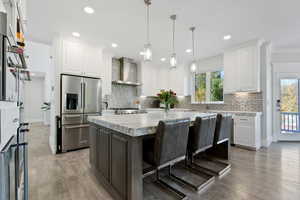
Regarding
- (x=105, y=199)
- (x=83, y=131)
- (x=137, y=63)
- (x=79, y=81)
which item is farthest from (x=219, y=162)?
(x=137, y=63)

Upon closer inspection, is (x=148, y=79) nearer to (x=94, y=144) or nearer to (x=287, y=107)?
(x=94, y=144)

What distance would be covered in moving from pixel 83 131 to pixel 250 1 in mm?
4159

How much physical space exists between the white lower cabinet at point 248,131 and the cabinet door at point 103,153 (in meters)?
3.45

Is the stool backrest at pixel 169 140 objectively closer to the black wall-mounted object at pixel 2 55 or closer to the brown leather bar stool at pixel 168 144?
the brown leather bar stool at pixel 168 144

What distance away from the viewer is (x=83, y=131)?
347cm

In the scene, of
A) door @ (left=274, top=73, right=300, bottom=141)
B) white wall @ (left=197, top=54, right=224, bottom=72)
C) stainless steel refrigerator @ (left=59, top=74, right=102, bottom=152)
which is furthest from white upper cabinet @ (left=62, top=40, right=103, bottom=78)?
door @ (left=274, top=73, right=300, bottom=141)

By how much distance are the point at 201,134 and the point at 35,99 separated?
9465 mm

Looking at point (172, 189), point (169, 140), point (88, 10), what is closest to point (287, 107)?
point (172, 189)

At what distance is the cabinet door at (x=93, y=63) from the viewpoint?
12.1ft

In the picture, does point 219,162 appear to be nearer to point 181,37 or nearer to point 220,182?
point 220,182

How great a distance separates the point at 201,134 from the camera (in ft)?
6.29

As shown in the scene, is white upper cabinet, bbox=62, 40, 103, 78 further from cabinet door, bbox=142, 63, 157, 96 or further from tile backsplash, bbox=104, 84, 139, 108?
cabinet door, bbox=142, 63, 157, 96

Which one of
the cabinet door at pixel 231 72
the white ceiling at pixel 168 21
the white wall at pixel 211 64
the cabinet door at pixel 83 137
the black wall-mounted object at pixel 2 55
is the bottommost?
the cabinet door at pixel 83 137

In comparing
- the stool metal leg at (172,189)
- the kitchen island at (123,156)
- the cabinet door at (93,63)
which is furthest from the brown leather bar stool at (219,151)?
the cabinet door at (93,63)
